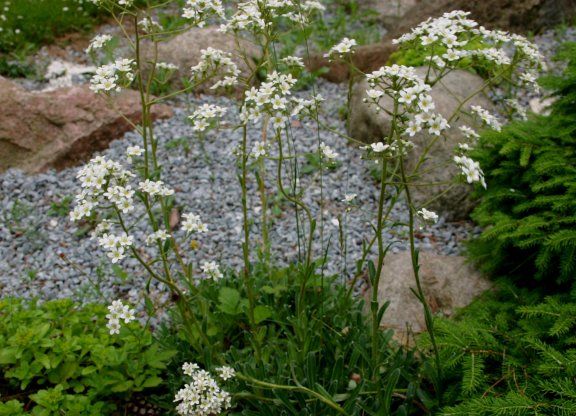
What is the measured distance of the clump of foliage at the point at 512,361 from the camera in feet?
6.38

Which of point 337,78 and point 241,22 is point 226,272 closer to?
point 241,22

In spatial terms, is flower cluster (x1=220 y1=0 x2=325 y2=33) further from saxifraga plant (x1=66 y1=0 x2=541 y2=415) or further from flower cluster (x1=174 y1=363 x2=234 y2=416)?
flower cluster (x1=174 y1=363 x2=234 y2=416)

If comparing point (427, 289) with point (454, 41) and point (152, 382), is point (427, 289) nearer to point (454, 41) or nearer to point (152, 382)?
point (152, 382)

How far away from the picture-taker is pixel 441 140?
13.6ft

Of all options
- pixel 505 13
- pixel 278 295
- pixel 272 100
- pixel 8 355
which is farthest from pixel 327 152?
pixel 505 13

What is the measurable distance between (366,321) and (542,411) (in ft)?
3.50

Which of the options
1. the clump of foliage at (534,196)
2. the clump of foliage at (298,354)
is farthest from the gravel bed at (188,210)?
the clump of foliage at (534,196)

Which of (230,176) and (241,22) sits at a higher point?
(241,22)

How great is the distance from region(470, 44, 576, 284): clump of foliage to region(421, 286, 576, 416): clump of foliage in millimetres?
257

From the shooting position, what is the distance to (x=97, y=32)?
6.84m

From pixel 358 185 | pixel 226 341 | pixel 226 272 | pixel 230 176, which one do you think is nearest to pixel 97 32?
pixel 230 176

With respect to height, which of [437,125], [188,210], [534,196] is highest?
[437,125]

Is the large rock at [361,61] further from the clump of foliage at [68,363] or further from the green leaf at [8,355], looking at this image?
the green leaf at [8,355]

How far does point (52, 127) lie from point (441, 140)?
3017 millimetres
